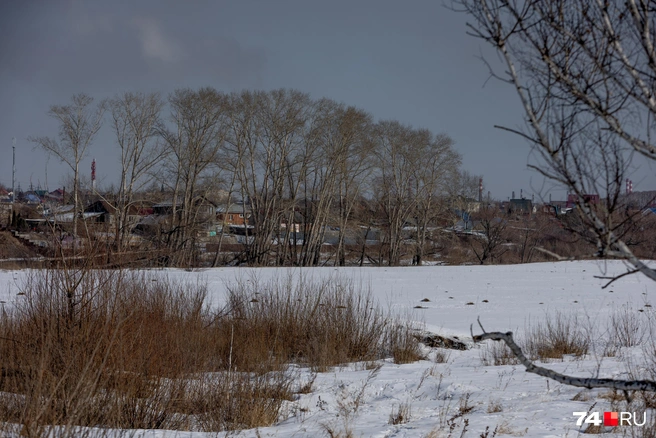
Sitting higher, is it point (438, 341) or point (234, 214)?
point (234, 214)

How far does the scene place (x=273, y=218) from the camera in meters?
39.9

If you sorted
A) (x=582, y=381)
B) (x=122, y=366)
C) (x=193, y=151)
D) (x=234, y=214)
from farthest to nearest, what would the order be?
1. (x=234, y=214)
2. (x=193, y=151)
3. (x=122, y=366)
4. (x=582, y=381)

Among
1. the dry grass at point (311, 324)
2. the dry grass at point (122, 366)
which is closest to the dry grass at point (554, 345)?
the dry grass at point (311, 324)

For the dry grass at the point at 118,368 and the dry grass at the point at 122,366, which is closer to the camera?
the dry grass at the point at 118,368

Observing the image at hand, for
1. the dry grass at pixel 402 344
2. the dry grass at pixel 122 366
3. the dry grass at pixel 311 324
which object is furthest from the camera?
the dry grass at pixel 311 324

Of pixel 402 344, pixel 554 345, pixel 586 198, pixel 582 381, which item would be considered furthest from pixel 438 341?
pixel 586 198

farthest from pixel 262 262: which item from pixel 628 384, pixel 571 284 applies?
pixel 628 384

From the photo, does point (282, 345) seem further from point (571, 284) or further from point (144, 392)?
point (571, 284)

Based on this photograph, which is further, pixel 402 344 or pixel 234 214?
pixel 234 214

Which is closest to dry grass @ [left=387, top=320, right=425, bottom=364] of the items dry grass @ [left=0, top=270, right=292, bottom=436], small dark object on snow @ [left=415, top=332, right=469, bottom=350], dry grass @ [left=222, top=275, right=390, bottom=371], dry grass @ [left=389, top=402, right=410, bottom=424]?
dry grass @ [left=222, top=275, right=390, bottom=371]

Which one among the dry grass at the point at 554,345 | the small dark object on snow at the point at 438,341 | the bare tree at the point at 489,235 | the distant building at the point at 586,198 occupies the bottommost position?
the small dark object on snow at the point at 438,341

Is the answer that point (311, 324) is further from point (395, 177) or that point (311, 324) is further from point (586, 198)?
point (395, 177)

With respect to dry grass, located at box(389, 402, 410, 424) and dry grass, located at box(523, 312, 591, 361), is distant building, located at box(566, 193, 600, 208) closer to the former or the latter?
dry grass, located at box(389, 402, 410, 424)

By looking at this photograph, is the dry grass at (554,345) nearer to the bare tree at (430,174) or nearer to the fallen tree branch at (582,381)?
the fallen tree branch at (582,381)
